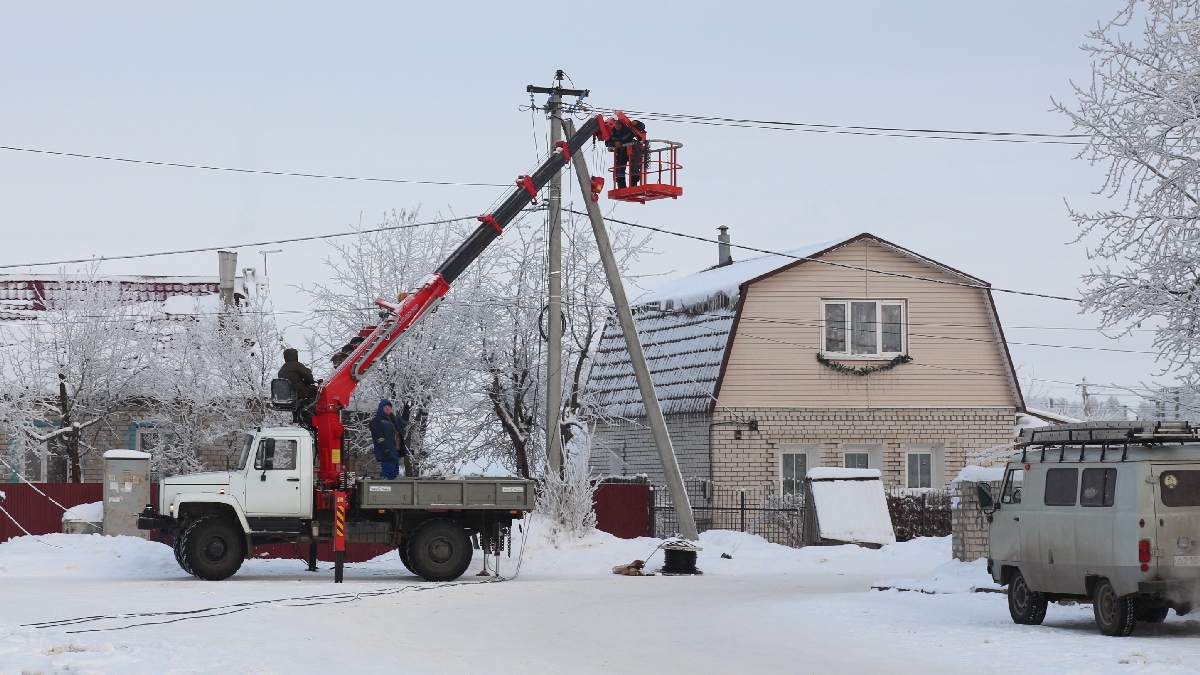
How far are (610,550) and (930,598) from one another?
887 centimetres

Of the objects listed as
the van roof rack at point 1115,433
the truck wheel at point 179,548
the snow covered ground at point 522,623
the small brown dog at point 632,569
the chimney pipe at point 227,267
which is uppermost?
the chimney pipe at point 227,267

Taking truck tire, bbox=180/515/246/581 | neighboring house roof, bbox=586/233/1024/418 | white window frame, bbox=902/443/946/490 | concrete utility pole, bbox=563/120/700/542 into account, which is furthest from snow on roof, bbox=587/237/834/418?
truck tire, bbox=180/515/246/581

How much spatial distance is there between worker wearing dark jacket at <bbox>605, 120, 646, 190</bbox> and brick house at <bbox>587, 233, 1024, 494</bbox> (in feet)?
25.3

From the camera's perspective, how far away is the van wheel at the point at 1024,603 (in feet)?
55.4

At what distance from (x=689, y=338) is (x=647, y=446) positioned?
10.4ft

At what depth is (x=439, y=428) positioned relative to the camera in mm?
36312

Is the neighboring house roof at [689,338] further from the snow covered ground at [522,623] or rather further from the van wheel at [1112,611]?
the van wheel at [1112,611]

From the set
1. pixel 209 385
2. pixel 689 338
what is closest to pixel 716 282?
pixel 689 338

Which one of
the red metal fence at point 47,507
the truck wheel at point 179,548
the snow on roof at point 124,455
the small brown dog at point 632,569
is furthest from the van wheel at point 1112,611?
the snow on roof at point 124,455

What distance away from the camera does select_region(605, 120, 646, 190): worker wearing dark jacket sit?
2827 centimetres

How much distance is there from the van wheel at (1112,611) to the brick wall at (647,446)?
61.9 ft

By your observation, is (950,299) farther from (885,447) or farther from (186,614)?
(186,614)

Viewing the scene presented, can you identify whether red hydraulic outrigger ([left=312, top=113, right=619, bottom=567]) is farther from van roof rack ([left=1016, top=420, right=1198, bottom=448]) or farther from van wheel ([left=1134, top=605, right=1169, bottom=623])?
van wheel ([left=1134, top=605, right=1169, bottom=623])

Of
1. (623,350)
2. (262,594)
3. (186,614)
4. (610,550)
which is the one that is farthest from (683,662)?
(623,350)
